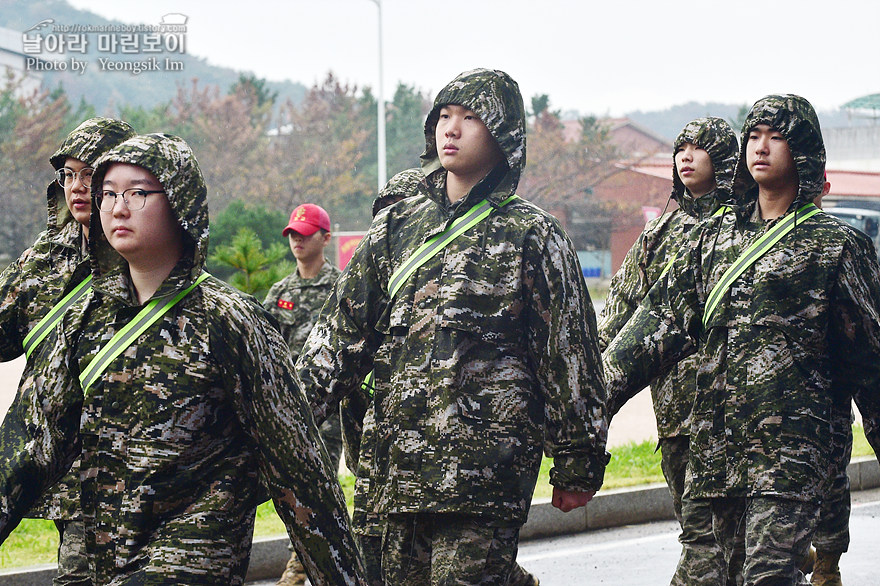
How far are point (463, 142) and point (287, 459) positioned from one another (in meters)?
1.72

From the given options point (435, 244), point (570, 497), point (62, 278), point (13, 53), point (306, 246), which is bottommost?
point (570, 497)

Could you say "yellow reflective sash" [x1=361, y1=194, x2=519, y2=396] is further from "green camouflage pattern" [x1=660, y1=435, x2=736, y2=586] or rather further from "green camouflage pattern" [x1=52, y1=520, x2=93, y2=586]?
"green camouflage pattern" [x1=660, y1=435, x2=736, y2=586]

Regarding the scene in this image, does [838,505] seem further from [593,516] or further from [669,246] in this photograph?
[593,516]

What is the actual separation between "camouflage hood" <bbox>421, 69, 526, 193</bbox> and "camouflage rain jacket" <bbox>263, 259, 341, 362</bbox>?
3922mm

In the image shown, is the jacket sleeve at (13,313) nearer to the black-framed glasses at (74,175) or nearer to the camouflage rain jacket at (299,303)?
the black-framed glasses at (74,175)

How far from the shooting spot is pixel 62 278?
517cm

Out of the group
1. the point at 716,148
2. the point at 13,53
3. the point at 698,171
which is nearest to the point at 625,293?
the point at 698,171

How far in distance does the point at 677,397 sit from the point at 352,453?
1.57 metres

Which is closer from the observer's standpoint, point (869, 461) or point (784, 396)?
point (784, 396)

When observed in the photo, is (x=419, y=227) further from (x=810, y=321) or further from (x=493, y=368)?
(x=810, y=321)

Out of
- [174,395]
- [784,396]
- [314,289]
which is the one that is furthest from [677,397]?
[174,395]

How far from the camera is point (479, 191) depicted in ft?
15.4

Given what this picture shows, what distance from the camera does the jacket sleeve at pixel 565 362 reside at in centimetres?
440

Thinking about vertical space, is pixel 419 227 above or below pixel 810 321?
above
